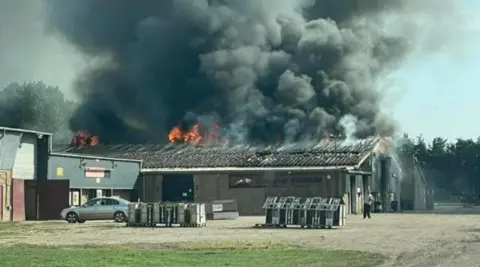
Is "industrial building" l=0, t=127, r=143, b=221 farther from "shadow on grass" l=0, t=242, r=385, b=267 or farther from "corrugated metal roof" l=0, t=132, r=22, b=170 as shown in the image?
"shadow on grass" l=0, t=242, r=385, b=267

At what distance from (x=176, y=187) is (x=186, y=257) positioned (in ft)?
142

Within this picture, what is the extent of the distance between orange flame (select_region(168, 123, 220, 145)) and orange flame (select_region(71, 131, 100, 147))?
8.16 m

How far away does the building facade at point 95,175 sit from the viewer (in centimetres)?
5194

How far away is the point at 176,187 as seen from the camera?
6297 centimetres

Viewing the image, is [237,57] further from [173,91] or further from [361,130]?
[361,130]

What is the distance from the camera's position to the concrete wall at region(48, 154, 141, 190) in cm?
5153

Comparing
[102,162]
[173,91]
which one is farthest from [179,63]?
[102,162]

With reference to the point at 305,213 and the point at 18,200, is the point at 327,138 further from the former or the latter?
the point at 305,213

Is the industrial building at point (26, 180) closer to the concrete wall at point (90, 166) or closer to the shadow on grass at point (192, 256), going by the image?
the concrete wall at point (90, 166)

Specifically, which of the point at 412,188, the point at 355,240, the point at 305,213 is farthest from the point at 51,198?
the point at 412,188

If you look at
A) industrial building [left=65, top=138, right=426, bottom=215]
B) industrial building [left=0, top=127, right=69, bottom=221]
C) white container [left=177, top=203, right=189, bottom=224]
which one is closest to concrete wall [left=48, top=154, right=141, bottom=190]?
industrial building [left=0, top=127, right=69, bottom=221]

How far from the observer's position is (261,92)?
261 ft

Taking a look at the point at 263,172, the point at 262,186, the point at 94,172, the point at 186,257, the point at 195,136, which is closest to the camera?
the point at 186,257

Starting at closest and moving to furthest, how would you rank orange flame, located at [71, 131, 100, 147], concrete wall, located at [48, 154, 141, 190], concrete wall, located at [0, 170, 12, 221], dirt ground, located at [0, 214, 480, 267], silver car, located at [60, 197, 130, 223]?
dirt ground, located at [0, 214, 480, 267], silver car, located at [60, 197, 130, 223], concrete wall, located at [0, 170, 12, 221], concrete wall, located at [48, 154, 141, 190], orange flame, located at [71, 131, 100, 147]
